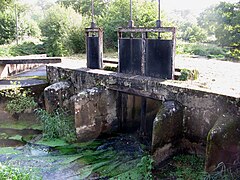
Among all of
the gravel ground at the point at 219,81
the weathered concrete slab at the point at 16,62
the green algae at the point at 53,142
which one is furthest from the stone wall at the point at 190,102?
the weathered concrete slab at the point at 16,62

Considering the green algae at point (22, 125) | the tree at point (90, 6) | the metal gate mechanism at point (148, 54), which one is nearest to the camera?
the metal gate mechanism at point (148, 54)

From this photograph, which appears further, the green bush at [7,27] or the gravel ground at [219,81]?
the green bush at [7,27]

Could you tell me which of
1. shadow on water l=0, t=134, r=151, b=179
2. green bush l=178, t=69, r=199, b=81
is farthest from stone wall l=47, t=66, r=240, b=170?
shadow on water l=0, t=134, r=151, b=179

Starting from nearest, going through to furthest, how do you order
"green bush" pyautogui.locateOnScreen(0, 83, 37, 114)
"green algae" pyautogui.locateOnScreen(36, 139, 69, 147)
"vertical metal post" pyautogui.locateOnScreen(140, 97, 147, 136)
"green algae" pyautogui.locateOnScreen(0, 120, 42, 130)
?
"green algae" pyautogui.locateOnScreen(36, 139, 69, 147), "vertical metal post" pyautogui.locateOnScreen(140, 97, 147, 136), "green algae" pyautogui.locateOnScreen(0, 120, 42, 130), "green bush" pyautogui.locateOnScreen(0, 83, 37, 114)

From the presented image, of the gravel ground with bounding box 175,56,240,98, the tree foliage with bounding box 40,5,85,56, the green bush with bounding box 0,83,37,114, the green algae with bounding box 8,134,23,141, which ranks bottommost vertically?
the green algae with bounding box 8,134,23,141

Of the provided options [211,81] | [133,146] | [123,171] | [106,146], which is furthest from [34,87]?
[211,81]

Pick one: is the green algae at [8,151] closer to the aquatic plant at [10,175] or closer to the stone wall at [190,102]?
the aquatic plant at [10,175]

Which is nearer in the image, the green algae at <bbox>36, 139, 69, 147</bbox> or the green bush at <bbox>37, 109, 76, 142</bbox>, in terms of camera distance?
the green algae at <bbox>36, 139, 69, 147</bbox>

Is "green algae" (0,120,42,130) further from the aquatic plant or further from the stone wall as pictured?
the aquatic plant

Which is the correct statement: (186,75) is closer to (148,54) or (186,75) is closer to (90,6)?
(148,54)

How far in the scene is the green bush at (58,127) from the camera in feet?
25.9

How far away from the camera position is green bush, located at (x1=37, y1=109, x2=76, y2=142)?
7.89 meters

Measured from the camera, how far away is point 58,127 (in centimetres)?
801

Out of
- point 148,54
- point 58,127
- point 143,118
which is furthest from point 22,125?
point 148,54
